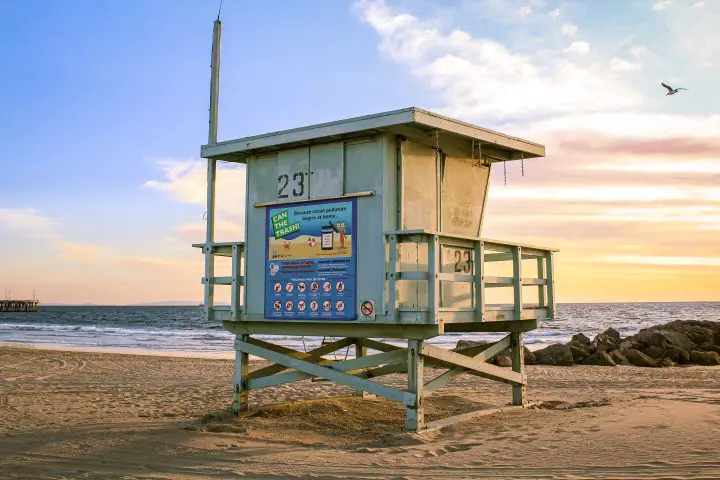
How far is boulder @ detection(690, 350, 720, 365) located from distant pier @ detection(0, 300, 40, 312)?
118 metres

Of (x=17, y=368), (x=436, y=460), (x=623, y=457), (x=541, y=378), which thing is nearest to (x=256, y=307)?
(x=436, y=460)

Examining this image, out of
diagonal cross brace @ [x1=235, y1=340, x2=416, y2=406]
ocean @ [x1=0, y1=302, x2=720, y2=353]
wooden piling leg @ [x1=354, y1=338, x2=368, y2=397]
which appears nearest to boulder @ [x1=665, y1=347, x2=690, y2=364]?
ocean @ [x1=0, y1=302, x2=720, y2=353]

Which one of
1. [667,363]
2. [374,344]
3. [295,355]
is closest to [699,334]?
[667,363]

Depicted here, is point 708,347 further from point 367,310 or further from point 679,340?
point 367,310

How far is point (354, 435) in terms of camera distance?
945 cm

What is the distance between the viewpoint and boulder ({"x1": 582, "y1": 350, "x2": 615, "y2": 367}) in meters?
21.6

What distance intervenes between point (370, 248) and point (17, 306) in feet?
411

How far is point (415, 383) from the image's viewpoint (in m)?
8.95

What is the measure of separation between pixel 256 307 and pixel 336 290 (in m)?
1.54

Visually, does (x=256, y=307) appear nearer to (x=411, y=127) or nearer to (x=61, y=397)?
(x=411, y=127)

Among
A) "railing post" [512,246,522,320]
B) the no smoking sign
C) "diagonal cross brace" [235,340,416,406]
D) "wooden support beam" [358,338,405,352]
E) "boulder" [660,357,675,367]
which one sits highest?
"railing post" [512,246,522,320]

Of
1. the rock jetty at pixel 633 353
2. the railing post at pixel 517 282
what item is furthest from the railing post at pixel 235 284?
the rock jetty at pixel 633 353

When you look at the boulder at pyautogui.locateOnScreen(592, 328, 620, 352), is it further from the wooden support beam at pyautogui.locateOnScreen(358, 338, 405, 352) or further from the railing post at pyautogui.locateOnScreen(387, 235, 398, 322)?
the railing post at pyautogui.locateOnScreen(387, 235, 398, 322)

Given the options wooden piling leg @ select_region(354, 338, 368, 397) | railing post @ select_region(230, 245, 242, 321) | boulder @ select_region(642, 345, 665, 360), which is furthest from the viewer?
boulder @ select_region(642, 345, 665, 360)
